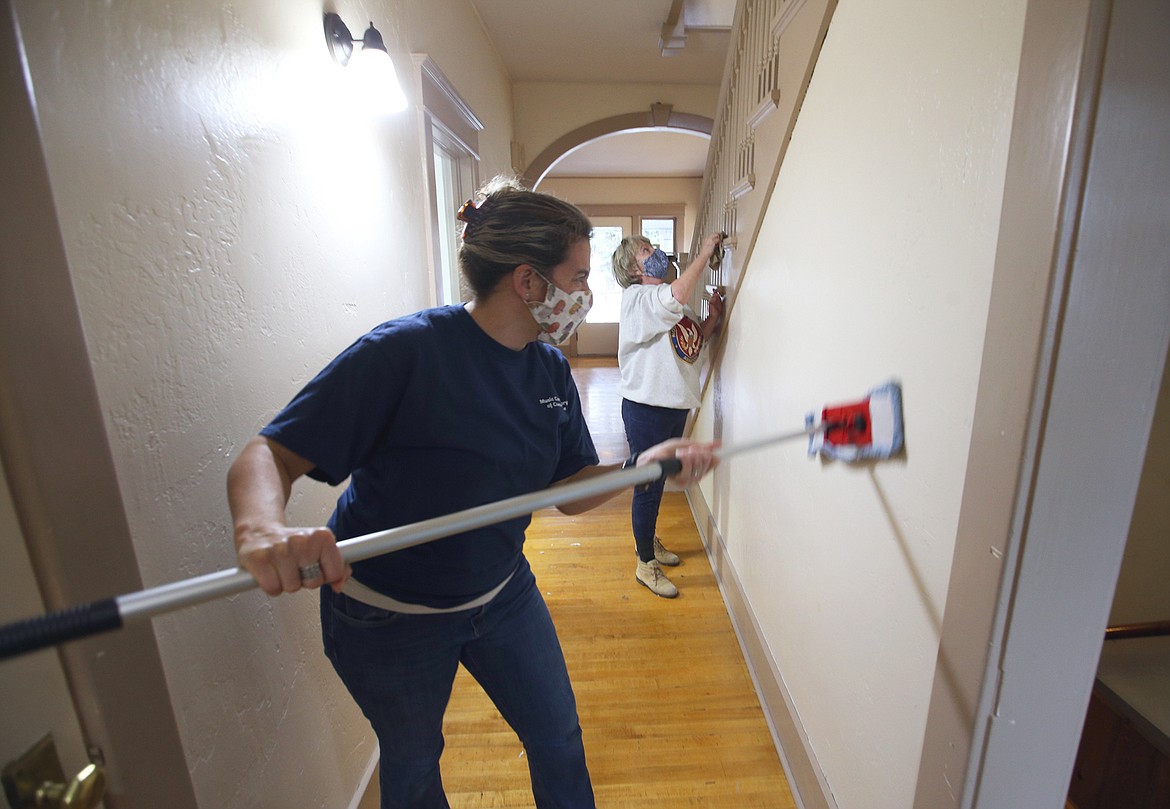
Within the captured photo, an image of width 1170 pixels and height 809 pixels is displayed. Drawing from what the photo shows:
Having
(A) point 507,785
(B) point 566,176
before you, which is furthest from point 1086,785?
(B) point 566,176

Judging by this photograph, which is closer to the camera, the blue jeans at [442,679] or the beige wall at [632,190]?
the blue jeans at [442,679]

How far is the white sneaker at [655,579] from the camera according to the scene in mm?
2424

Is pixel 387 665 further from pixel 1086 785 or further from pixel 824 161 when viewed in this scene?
pixel 1086 785

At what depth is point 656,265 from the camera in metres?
2.49

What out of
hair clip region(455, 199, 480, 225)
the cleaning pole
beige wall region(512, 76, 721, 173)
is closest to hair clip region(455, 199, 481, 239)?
hair clip region(455, 199, 480, 225)

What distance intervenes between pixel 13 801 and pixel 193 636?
348 mm

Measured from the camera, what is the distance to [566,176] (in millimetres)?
8078

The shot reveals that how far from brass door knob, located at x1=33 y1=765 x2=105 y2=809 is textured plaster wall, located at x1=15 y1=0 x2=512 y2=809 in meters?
0.23

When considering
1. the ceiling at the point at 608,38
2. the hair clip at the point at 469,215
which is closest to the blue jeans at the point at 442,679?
the hair clip at the point at 469,215

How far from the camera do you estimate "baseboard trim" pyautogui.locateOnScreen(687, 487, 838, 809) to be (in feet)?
4.55

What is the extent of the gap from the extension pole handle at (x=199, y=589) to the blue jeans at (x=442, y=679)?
392mm

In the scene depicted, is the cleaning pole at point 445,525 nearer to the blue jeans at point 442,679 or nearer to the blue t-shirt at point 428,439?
the blue t-shirt at point 428,439

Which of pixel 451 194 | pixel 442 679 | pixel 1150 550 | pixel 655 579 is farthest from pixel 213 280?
pixel 451 194

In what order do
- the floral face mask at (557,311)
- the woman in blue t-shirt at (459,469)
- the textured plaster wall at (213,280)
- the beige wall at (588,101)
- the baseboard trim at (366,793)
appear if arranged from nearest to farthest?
the textured plaster wall at (213,280) → the woman in blue t-shirt at (459,469) → the floral face mask at (557,311) → the baseboard trim at (366,793) → the beige wall at (588,101)
